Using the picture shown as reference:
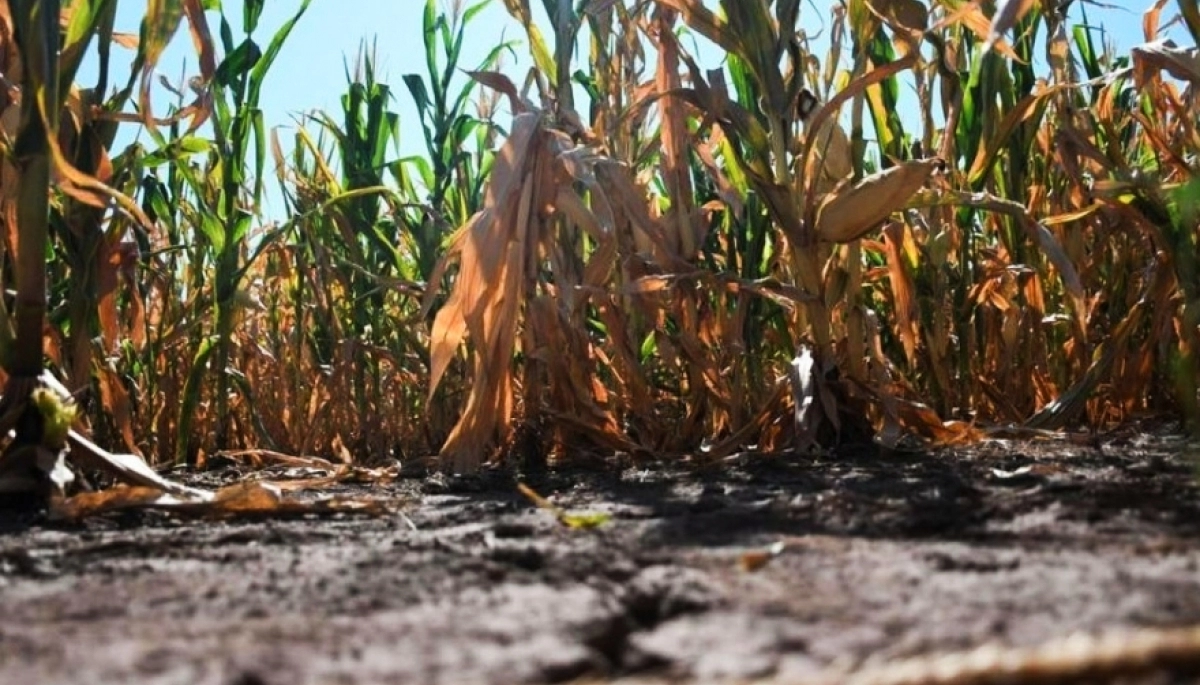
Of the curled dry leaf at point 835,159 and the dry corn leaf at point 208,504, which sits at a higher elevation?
the curled dry leaf at point 835,159

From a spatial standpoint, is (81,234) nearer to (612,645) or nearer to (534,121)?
(534,121)

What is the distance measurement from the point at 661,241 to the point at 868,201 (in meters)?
0.39

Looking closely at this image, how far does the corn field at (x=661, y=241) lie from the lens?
1912mm

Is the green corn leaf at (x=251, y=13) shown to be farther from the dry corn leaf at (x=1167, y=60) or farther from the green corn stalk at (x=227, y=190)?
the dry corn leaf at (x=1167, y=60)

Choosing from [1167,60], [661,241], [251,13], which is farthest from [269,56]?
[1167,60]

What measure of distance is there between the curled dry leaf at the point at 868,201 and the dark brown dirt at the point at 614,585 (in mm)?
550

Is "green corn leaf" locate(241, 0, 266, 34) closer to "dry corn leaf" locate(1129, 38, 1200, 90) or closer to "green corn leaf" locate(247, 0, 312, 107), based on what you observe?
"green corn leaf" locate(247, 0, 312, 107)

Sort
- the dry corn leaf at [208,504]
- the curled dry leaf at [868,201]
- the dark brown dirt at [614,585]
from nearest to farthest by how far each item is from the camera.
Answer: the dark brown dirt at [614,585], the dry corn leaf at [208,504], the curled dry leaf at [868,201]

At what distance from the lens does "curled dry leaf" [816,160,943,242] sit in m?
1.83

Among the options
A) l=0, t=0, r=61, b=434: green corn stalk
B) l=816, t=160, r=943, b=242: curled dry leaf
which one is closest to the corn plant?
l=0, t=0, r=61, b=434: green corn stalk

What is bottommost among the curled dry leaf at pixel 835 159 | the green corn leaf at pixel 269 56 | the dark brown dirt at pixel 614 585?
the dark brown dirt at pixel 614 585

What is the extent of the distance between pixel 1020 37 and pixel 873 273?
551 mm

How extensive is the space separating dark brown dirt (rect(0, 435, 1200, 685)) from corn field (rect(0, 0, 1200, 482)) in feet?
1.78

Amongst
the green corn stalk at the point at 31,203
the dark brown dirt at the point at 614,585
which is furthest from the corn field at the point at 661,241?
the dark brown dirt at the point at 614,585
